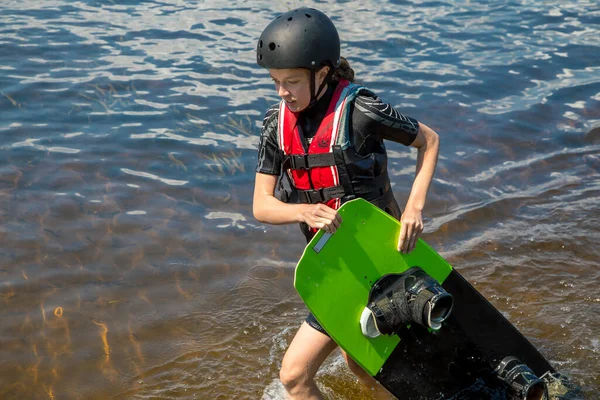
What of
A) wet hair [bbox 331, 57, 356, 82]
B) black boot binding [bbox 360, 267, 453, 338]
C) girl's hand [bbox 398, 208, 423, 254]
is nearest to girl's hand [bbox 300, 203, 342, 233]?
girl's hand [bbox 398, 208, 423, 254]

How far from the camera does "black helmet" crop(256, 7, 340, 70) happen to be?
3689 mm

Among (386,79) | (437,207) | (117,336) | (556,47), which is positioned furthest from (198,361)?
(556,47)

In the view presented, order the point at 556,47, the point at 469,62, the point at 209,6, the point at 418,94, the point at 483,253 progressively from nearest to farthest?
the point at 483,253, the point at 418,94, the point at 469,62, the point at 556,47, the point at 209,6

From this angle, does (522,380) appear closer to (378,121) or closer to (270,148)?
Answer: (378,121)

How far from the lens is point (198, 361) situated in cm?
519

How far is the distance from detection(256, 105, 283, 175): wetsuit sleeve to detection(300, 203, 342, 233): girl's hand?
459mm

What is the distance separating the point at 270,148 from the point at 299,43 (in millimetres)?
618

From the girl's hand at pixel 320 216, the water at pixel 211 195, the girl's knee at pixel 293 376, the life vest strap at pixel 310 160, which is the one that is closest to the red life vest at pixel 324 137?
the life vest strap at pixel 310 160

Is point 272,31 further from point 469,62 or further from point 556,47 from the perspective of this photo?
point 556,47

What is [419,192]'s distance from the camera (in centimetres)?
388

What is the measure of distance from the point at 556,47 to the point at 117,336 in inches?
395

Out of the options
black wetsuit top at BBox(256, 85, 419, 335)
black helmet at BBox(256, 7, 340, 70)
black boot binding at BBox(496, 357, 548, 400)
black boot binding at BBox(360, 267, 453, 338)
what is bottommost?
black boot binding at BBox(496, 357, 548, 400)

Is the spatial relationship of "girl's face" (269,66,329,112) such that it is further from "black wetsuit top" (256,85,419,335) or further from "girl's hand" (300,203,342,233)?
"girl's hand" (300,203,342,233)

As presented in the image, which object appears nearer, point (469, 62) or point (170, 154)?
point (170, 154)
